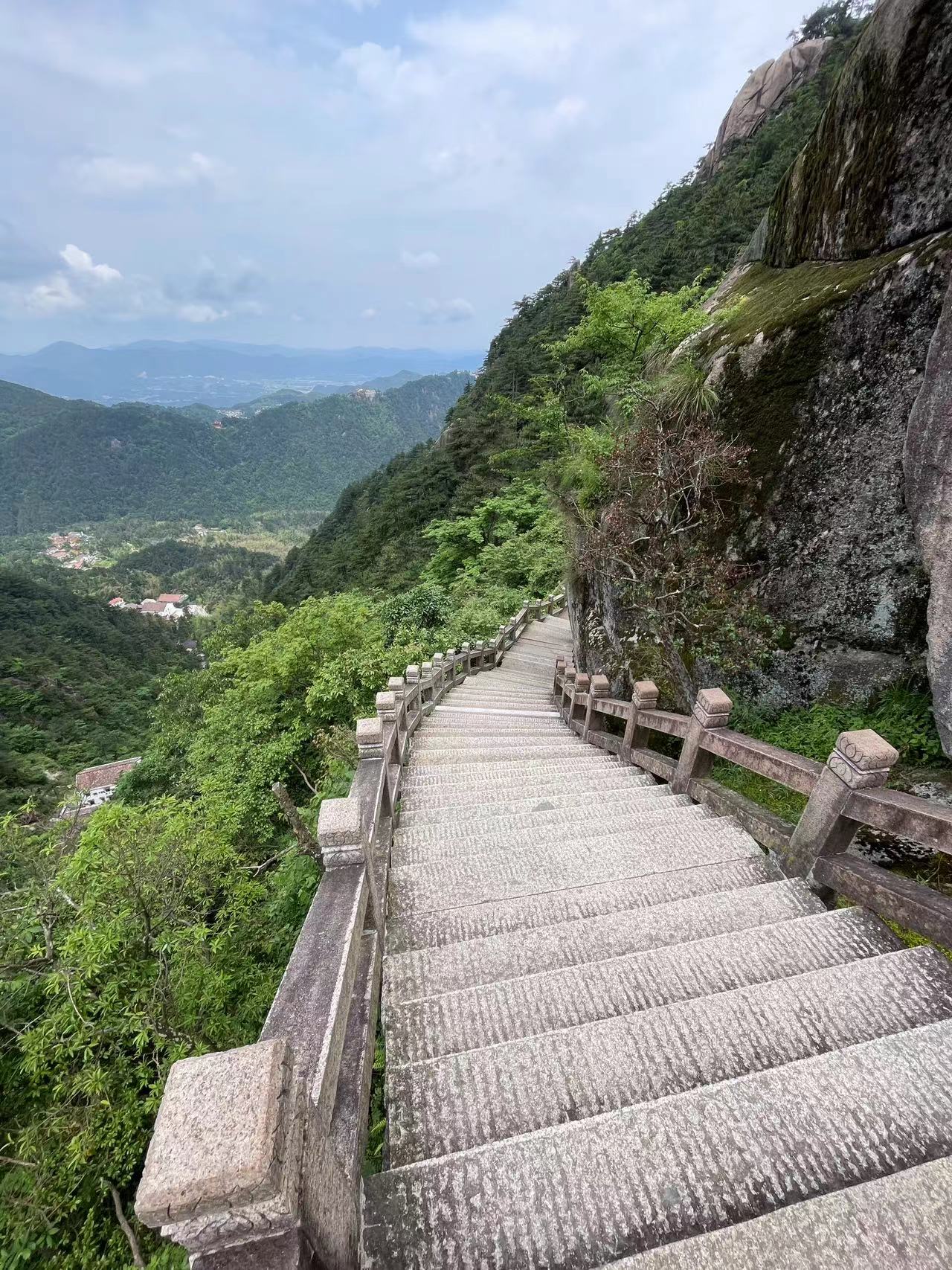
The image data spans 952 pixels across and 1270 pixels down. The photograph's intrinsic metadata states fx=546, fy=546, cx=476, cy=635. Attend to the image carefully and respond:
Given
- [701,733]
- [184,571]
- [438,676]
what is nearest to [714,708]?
[701,733]

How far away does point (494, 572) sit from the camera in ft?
68.0

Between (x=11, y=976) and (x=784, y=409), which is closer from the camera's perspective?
(x=11, y=976)

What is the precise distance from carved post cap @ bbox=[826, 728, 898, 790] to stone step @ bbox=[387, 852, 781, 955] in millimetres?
839

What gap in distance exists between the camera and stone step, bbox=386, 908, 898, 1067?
215cm

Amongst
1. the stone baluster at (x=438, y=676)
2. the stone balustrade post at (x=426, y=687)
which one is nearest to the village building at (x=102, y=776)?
the stone baluster at (x=438, y=676)

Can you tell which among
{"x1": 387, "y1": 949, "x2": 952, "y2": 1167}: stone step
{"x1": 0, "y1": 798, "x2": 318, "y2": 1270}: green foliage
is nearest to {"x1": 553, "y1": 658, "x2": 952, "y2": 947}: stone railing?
{"x1": 387, "y1": 949, "x2": 952, "y2": 1167}: stone step

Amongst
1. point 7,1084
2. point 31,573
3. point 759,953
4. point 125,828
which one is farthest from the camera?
point 31,573

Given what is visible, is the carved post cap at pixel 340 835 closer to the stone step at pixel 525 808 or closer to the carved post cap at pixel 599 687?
the stone step at pixel 525 808

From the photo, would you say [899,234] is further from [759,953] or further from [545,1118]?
[545,1118]

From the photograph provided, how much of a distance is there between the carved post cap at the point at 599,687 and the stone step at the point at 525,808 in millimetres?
2214

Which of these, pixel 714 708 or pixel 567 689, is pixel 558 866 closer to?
pixel 714 708

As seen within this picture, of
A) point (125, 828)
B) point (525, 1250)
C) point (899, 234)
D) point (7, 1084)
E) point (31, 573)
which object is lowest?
point (31, 573)

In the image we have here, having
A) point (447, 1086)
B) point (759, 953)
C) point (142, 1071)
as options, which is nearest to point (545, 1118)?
point (447, 1086)

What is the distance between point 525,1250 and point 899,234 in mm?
6686
